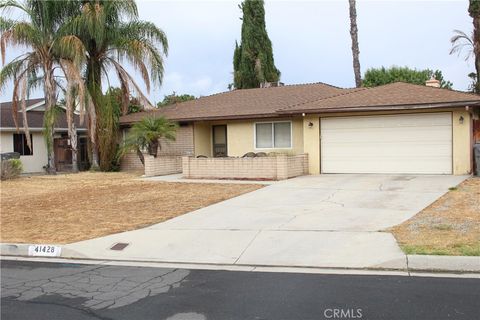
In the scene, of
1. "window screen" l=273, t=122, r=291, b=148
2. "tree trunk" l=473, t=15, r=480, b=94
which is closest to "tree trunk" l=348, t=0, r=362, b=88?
"tree trunk" l=473, t=15, r=480, b=94


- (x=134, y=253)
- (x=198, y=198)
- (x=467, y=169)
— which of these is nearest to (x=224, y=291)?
(x=134, y=253)

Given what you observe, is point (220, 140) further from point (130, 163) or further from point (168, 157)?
point (130, 163)

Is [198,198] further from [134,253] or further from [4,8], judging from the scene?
[4,8]

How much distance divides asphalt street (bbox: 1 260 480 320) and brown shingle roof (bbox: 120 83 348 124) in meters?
14.7

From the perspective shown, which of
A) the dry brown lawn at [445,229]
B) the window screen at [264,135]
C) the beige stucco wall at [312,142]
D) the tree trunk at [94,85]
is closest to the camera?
the dry brown lawn at [445,229]

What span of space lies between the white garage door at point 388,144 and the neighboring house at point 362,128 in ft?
0.10

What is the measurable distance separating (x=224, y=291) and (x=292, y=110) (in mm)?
14233

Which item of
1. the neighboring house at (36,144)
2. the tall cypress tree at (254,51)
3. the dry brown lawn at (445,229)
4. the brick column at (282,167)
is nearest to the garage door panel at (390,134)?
the brick column at (282,167)

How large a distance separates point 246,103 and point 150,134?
16.9 ft

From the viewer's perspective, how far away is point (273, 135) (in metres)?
22.3

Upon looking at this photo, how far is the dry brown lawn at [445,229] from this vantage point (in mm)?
7632

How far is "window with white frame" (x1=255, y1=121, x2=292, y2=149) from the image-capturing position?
2195 centimetres

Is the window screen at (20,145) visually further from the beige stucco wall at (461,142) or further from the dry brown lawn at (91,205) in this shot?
the beige stucco wall at (461,142)

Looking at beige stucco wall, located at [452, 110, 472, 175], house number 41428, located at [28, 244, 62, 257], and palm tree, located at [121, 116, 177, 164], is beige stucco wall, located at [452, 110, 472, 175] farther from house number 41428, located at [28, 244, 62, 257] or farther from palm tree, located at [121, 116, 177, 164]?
house number 41428, located at [28, 244, 62, 257]
